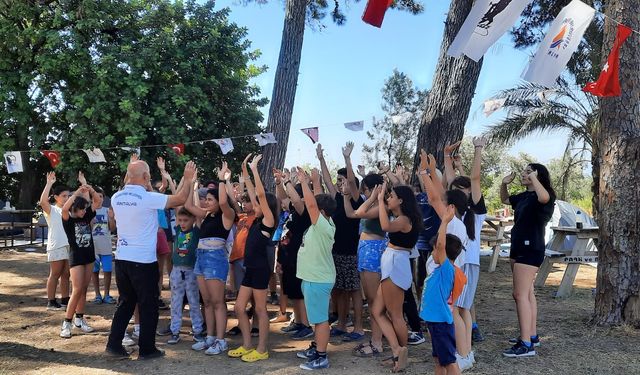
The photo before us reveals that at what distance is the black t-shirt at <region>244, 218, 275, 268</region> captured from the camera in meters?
4.95

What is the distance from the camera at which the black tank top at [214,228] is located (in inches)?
206

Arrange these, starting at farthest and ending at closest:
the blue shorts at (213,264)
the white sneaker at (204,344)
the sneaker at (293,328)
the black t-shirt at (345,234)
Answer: the sneaker at (293,328), the black t-shirt at (345,234), the white sneaker at (204,344), the blue shorts at (213,264)

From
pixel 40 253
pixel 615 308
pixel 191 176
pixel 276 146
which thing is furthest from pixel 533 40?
pixel 40 253

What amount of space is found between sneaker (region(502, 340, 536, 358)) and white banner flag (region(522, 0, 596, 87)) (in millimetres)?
3244

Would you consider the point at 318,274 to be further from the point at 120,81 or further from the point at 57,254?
the point at 120,81

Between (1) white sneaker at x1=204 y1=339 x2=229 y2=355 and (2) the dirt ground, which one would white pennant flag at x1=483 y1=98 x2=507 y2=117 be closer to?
(2) the dirt ground

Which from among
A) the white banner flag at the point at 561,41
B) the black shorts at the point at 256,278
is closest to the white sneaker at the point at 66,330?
the black shorts at the point at 256,278

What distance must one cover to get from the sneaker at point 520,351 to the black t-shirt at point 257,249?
2488 millimetres

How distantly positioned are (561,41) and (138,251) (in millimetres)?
5410

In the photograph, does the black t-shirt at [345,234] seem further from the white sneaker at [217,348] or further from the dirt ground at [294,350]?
the white sneaker at [217,348]

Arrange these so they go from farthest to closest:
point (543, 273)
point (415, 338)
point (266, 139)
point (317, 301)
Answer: point (266, 139)
point (543, 273)
point (415, 338)
point (317, 301)

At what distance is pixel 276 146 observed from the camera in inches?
408

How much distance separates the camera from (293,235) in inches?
228

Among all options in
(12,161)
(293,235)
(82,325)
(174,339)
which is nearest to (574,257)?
(293,235)
